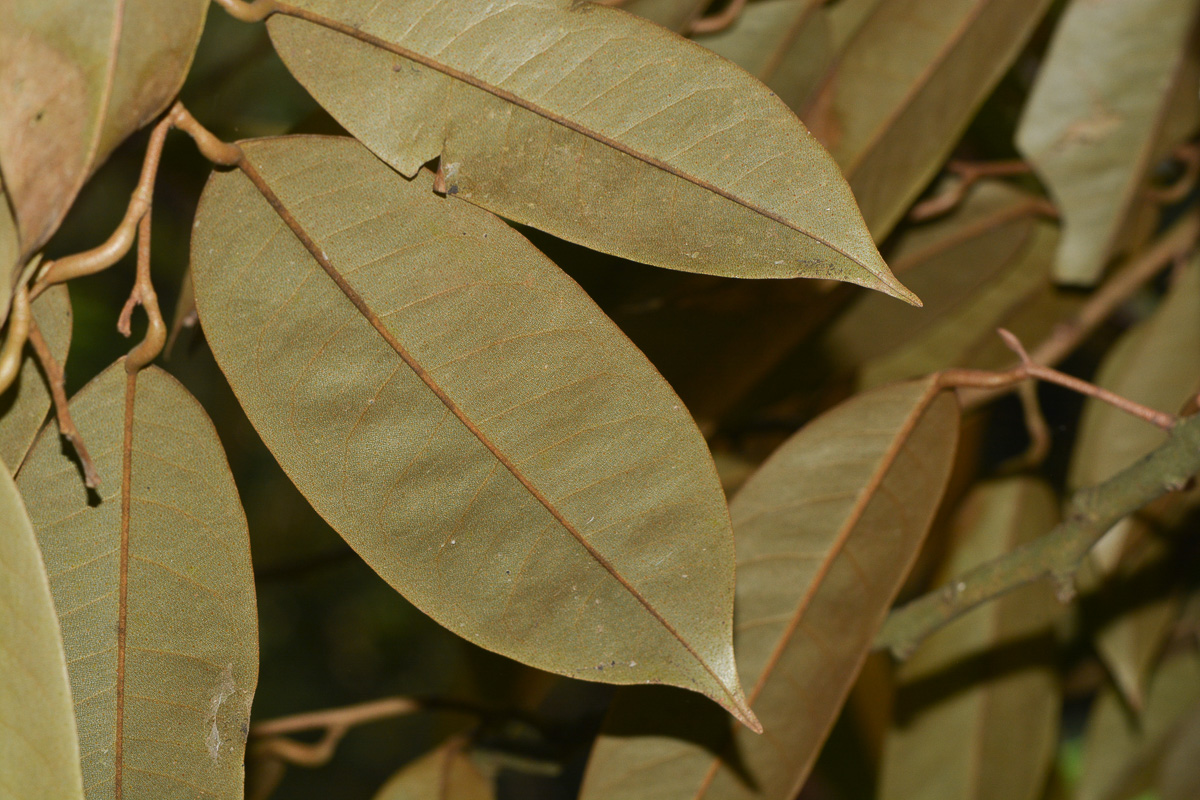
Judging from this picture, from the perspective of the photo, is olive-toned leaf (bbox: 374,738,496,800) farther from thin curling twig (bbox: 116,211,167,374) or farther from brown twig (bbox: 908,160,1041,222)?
brown twig (bbox: 908,160,1041,222)

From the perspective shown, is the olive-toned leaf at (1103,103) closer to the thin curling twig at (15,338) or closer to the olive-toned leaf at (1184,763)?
the olive-toned leaf at (1184,763)

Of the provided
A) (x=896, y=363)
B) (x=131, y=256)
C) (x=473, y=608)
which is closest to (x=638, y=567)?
(x=473, y=608)

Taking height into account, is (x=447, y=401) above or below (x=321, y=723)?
above

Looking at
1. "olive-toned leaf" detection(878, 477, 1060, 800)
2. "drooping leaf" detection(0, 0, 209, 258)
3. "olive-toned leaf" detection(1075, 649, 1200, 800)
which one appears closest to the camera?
"drooping leaf" detection(0, 0, 209, 258)

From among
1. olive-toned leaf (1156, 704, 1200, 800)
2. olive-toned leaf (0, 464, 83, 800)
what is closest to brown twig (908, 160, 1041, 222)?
olive-toned leaf (1156, 704, 1200, 800)

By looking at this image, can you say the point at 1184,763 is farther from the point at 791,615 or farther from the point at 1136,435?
the point at 791,615

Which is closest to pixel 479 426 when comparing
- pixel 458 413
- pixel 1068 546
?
pixel 458 413

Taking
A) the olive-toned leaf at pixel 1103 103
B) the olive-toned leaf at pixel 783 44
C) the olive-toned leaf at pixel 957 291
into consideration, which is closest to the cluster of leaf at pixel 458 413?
the olive-toned leaf at pixel 783 44
